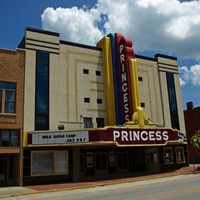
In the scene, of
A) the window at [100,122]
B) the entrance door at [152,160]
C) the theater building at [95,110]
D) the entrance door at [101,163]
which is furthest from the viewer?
the entrance door at [152,160]

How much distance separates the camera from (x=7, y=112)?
24.9 meters

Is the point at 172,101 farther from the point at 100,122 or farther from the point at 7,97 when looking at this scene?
the point at 7,97

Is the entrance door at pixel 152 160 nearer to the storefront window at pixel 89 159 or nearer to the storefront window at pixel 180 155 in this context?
the storefront window at pixel 180 155

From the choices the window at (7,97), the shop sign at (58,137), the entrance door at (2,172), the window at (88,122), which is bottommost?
the entrance door at (2,172)

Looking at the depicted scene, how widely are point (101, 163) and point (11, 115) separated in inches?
445

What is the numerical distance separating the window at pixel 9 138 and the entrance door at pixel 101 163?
9.38 metres

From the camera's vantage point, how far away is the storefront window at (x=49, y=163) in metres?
25.6

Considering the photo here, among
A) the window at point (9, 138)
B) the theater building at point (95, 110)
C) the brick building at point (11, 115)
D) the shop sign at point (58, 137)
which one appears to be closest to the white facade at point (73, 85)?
the theater building at point (95, 110)

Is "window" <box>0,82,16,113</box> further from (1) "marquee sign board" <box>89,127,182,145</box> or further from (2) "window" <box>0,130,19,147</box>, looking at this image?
(1) "marquee sign board" <box>89,127,182,145</box>

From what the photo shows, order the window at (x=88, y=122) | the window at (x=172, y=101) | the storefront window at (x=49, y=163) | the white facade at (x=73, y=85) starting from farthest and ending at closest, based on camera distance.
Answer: the window at (x=172, y=101)
the window at (x=88, y=122)
the white facade at (x=73, y=85)
the storefront window at (x=49, y=163)

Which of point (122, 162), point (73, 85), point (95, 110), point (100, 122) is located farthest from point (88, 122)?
point (122, 162)

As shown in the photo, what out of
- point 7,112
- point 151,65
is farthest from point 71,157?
point 151,65

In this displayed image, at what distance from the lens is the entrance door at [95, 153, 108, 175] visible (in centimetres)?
3055

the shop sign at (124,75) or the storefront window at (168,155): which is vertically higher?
the shop sign at (124,75)
